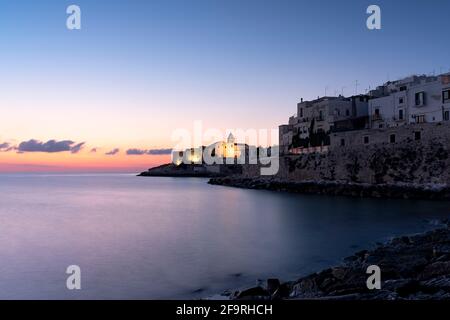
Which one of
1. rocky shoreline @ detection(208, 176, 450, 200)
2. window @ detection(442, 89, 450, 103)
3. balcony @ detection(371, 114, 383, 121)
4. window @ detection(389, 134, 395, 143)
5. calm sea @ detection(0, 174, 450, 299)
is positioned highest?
window @ detection(442, 89, 450, 103)

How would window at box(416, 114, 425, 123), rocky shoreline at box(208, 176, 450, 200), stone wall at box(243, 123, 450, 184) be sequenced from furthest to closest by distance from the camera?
window at box(416, 114, 425, 123)
stone wall at box(243, 123, 450, 184)
rocky shoreline at box(208, 176, 450, 200)

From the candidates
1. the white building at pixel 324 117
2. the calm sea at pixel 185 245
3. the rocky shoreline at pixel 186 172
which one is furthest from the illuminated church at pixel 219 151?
the calm sea at pixel 185 245

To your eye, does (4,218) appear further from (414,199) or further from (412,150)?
(412,150)

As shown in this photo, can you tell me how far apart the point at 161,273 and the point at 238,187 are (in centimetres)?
4237

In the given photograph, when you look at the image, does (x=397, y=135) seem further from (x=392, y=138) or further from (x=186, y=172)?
(x=186, y=172)

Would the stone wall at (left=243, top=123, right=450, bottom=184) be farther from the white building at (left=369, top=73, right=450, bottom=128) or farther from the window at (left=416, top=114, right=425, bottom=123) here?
the white building at (left=369, top=73, right=450, bottom=128)

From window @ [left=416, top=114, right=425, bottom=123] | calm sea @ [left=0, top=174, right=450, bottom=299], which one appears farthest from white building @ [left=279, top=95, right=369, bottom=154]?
calm sea @ [left=0, top=174, right=450, bottom=299]

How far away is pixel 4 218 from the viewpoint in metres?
24.5

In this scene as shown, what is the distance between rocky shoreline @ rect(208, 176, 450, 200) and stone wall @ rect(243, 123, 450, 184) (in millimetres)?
928

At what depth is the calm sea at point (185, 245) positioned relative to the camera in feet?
30.7

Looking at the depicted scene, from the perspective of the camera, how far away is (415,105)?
33938mm

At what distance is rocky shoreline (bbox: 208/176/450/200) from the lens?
88.8ft
